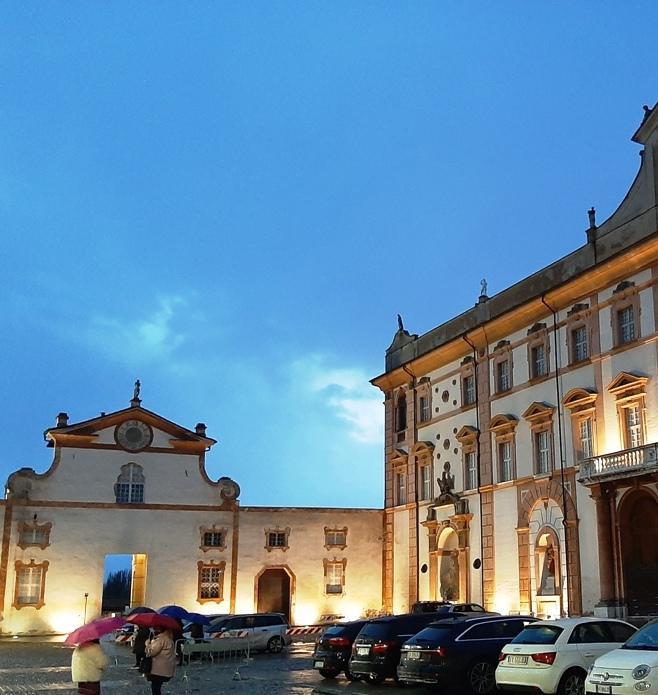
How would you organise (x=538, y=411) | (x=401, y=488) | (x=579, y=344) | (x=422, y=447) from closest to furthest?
(x=579, y=344) → (x=538, y=411) → (x=422, y=447) → (x=401, y=488)

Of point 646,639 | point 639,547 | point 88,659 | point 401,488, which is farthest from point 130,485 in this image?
point 646,639

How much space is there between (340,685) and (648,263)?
53.6ft

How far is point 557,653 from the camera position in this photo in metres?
16.7

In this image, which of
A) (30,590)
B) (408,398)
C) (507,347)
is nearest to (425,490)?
(408,398)

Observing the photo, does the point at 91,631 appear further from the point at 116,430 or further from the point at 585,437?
the point at 116,430

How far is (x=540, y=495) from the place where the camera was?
34156 millimetres

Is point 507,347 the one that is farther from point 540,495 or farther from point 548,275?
point 540,495

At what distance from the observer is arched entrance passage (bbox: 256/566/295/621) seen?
4534 cm

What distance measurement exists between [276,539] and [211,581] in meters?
3.74

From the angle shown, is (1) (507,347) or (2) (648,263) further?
(1) (507,347)

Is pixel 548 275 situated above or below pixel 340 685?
above

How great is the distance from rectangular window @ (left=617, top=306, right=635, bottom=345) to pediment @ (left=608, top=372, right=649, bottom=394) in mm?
1245

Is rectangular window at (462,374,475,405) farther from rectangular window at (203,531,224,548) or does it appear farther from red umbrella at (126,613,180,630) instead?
red umbrella at (126,613,180,630)

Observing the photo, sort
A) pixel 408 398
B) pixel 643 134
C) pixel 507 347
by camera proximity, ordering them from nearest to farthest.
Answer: pixel 643 134
pixel 507 347
pixel 408 398
